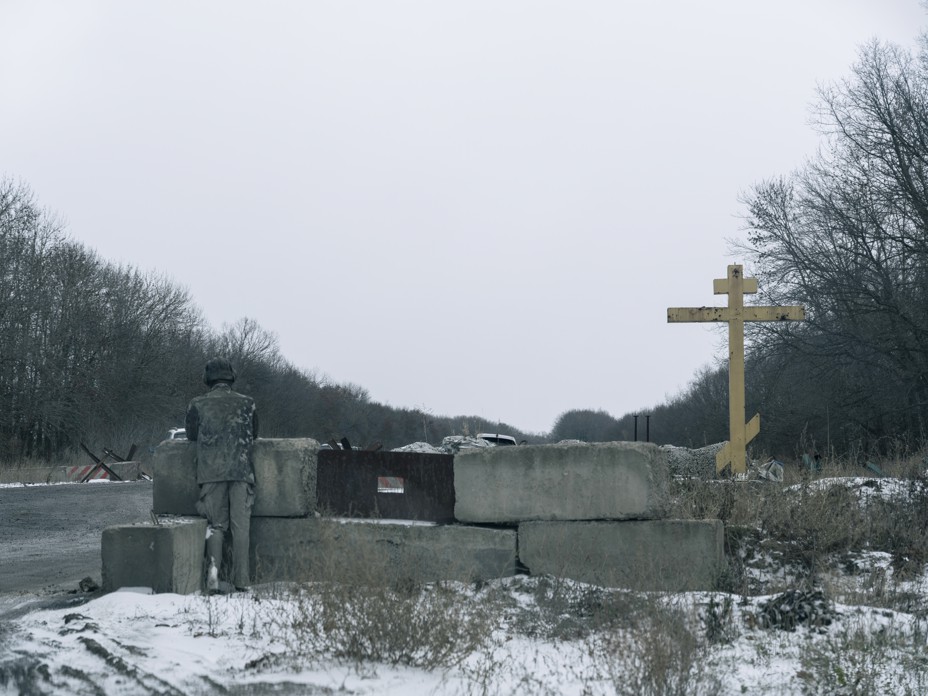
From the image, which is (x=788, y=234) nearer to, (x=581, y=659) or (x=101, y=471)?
(x=101, y=471)

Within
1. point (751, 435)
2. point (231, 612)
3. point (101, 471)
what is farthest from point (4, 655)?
point (101, 471)

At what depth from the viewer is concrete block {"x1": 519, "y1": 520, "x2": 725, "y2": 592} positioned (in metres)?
7.30

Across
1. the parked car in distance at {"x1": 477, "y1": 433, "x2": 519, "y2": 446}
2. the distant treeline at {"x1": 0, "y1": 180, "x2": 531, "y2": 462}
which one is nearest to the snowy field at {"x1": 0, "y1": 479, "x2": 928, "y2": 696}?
the parked car in distance at {"x1": 477, "y1": 433, "x2": 519, "y2": 446}

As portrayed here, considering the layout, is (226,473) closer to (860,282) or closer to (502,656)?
(502,656)

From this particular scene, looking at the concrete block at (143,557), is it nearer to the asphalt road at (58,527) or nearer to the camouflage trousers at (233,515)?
the camouflage trousers at (233,515)

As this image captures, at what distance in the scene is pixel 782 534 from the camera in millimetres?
8320

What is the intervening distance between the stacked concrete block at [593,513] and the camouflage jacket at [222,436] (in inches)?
73.7

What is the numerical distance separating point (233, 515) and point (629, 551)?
3.29 meters

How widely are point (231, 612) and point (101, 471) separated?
1997 cm

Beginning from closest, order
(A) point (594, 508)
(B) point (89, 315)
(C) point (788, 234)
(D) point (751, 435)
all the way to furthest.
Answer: (A) point (594, 508)
(D) point (751, 435)
(C) point (788, 234)
(B) point (89, 315)

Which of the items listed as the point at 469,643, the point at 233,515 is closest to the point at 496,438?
the point at 233,515

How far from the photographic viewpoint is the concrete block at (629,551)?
24.0 ft

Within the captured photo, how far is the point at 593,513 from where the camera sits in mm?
7539

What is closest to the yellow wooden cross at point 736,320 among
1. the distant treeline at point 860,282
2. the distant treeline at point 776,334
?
the distant treeline at point 776,334
